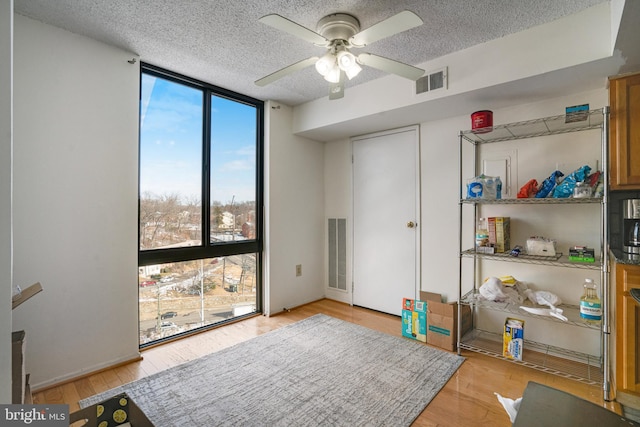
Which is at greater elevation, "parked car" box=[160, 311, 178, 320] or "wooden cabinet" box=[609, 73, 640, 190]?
"wooden cabinet" box=[609, 73, 640, 190]

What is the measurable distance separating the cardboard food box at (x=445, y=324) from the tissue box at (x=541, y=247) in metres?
0.75

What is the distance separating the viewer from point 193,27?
2.04 meters

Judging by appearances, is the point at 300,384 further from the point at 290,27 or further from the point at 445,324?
the point at 290,27

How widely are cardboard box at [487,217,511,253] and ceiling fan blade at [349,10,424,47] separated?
170 centimetres

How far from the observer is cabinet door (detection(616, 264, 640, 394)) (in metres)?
1.71

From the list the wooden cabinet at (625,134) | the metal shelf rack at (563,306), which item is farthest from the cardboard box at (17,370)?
the wooden cabinet at (625,134)

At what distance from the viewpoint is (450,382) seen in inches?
82.4

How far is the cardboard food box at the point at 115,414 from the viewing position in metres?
1.28

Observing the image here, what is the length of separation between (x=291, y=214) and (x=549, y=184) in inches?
101

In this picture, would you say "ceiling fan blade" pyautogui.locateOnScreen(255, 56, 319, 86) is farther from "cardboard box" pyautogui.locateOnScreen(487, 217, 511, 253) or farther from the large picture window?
"cardboard box" pyautogui.locateOnScreen(487, 217, 511, 253)

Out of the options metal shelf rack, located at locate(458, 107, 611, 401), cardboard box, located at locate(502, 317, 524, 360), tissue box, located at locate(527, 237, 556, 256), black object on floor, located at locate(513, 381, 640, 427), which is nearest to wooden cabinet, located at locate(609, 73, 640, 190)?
metal shelf rack, located at locate(458, 107, 611, 401)

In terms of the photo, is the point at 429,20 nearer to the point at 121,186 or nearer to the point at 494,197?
the point at 494,197

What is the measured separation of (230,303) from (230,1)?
2751mm

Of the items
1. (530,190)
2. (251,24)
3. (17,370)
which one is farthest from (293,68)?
(17,370)
